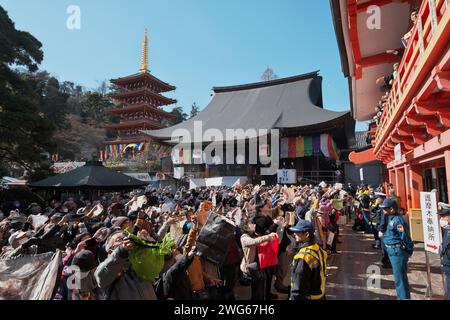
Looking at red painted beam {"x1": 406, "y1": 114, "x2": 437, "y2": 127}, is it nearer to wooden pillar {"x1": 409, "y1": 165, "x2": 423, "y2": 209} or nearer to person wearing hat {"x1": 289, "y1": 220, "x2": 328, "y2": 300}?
person wearing hat {"x1": 289, "y1": 220, "x2": 328, "y2": 300}

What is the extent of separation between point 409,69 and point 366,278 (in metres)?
3.47

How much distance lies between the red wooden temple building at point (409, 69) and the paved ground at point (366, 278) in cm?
141

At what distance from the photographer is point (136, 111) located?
36.2 m

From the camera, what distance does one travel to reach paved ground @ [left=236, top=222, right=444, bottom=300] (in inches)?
167

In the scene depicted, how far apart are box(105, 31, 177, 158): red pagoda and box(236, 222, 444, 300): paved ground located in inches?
1147

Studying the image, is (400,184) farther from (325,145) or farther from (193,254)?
(325,145)

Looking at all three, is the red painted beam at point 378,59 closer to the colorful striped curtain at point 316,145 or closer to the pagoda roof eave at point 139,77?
the colorful striped curtain at point 316,145

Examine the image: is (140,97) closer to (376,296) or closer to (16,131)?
(16,131)

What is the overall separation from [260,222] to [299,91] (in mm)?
23263

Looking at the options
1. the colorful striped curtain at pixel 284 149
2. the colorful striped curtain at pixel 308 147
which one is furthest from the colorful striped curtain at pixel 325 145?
the colorful striped curtain at pixel 284 149

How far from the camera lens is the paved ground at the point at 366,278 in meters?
4.25

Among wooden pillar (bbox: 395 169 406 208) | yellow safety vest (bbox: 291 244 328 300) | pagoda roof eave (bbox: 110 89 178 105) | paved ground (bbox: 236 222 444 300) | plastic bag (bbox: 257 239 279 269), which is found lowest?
paved ground (bbox: 236 222 444 300)

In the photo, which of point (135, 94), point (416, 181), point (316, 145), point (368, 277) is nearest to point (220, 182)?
point (316, 145)

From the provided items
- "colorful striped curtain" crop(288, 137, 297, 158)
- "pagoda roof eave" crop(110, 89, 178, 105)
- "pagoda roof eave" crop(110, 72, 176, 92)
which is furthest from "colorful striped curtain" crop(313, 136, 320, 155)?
"pagoda roof eave" crop(110, 72, 176, 92)
